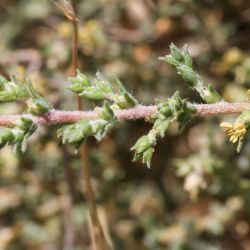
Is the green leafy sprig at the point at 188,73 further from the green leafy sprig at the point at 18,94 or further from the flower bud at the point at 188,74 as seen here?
Result: the green leafy sprig at the point at 18,94

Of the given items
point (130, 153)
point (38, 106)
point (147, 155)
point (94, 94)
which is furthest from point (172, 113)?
point (130, 153)

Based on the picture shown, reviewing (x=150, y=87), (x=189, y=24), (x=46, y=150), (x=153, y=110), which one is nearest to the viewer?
(x=153, y=110)

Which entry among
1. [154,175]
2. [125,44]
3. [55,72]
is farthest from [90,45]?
[154,175]

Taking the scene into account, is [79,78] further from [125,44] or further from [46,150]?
[125,44]

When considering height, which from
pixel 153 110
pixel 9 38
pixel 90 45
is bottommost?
pixel 153 110

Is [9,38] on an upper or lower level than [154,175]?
upper

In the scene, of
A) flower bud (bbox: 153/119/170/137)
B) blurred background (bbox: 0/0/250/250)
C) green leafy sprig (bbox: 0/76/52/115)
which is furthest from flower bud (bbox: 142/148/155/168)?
blurred background (bbox: 0/0/250/250)

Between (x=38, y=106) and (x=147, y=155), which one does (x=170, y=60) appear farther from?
(x=38, y=106)
